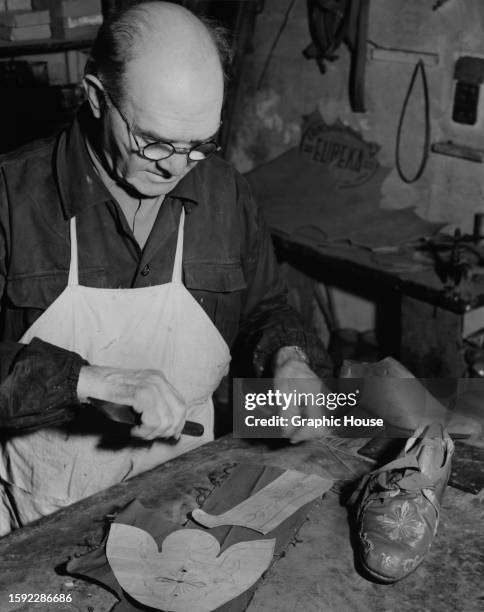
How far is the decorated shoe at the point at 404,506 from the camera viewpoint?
1.81 meters

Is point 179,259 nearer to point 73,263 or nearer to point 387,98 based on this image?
point 73,263

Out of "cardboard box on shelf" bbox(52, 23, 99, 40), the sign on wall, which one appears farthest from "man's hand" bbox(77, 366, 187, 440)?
the sign on wall

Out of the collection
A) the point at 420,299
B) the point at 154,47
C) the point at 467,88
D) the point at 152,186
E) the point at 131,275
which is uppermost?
the point at 154,47

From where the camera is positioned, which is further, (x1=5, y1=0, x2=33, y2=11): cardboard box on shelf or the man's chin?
(x1=5, y1=0, x2=33, y2=11): cardboard box on shelf

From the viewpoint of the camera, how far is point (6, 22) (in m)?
3.81

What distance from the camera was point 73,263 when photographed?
235cm

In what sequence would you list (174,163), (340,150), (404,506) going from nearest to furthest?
(404,506), (174,163), (340,150)

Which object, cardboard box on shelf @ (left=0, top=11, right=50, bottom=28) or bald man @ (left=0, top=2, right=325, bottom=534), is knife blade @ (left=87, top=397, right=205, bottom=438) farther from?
cardboard box on shelf @ (left=0, top=11, right=50, bottom=28)

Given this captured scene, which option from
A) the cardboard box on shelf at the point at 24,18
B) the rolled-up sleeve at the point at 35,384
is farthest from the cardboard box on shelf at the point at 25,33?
the rolled-up sleeve at the point at 35,384

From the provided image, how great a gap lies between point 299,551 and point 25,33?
300 centimetres

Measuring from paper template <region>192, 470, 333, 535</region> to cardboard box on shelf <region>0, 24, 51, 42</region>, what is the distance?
106 inches

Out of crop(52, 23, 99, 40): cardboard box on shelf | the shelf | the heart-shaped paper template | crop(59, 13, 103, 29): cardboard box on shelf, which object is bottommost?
the heart-shaped paper template

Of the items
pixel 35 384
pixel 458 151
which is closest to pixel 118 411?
pixel 35 384

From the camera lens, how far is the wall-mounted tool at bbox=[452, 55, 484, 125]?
15.3ft
